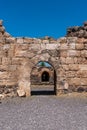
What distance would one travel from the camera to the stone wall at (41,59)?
13062 millimetres

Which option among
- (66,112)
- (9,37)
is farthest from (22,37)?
(66,112)

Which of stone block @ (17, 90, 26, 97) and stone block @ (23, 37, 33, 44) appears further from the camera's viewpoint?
stone block @ (23, 37, 33, 44)

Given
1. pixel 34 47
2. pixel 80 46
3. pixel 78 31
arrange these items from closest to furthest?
pixel 34 47 < pixel 80 46 < pixel 78 31

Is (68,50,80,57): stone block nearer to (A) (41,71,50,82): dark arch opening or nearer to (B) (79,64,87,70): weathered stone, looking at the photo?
(B) (79,64,87,70): weathered stone

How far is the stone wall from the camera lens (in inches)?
514

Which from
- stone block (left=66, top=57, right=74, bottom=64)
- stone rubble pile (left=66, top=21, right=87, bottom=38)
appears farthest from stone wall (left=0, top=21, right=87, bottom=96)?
stone rubble pile (left=66, top=21, right=87, bottom=38)

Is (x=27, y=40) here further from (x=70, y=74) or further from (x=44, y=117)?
(x=44, y=117)

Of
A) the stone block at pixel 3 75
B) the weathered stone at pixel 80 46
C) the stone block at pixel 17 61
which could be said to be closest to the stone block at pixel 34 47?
the stone block at pixel 17 61

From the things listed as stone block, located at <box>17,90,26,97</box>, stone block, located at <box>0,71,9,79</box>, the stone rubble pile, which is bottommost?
stone block, located at <box>17,90,26,97</box>

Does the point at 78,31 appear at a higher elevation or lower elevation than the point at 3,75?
higher

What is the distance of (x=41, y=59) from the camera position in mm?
13242

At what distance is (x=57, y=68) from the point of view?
43.7 feet

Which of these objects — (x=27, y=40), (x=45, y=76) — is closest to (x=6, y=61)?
(x=27, y=40)

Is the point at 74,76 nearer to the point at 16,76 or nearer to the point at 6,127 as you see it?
the point at 16,76
